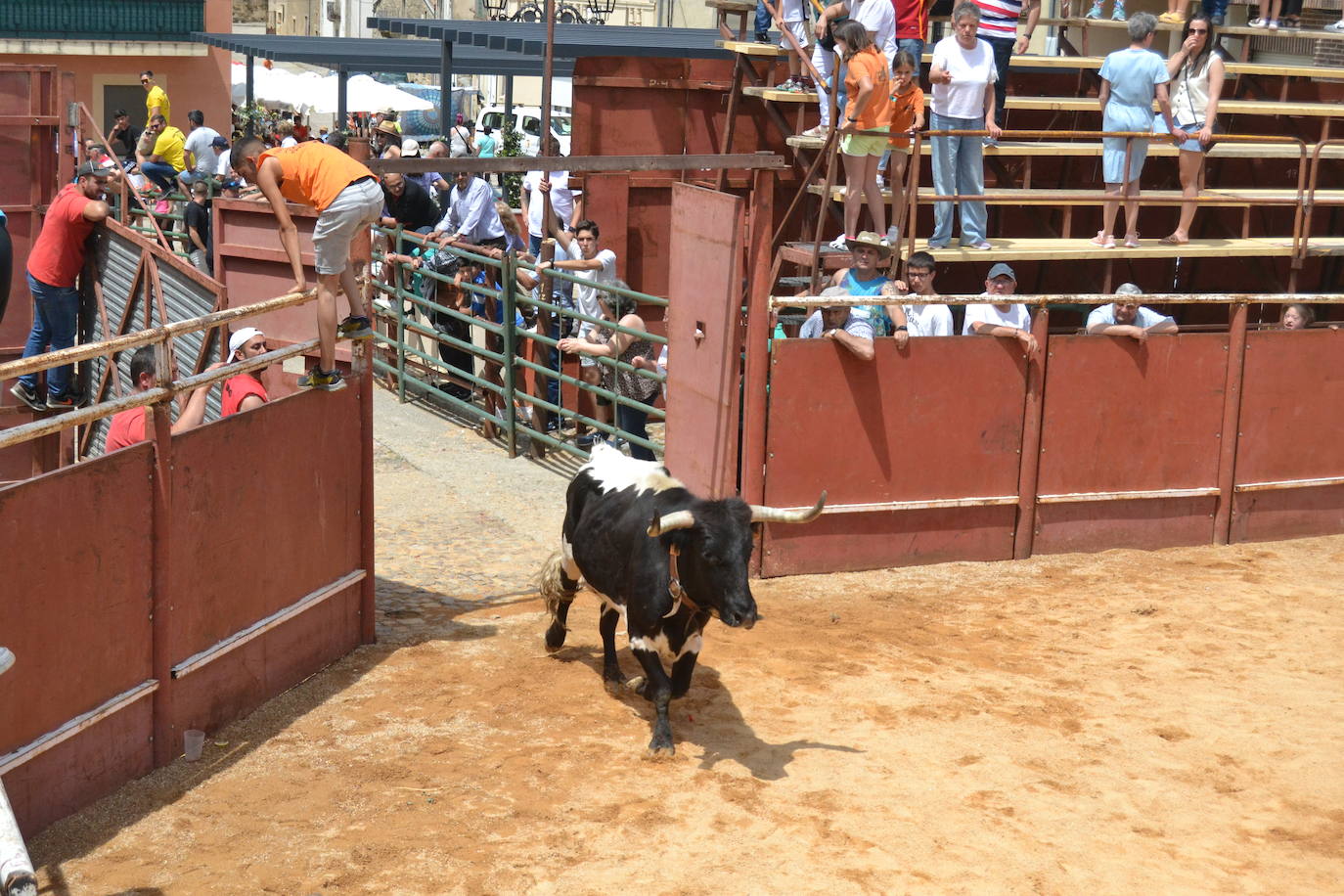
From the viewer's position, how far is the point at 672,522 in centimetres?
700

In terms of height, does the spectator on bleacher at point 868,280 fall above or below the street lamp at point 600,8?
below

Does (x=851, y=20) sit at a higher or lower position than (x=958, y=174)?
higher

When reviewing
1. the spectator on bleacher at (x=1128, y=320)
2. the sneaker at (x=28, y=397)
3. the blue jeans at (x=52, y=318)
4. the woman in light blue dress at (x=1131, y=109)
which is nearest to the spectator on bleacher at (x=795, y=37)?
the woman in light blue dress at (x=1131, y=109)

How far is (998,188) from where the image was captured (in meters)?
14.8

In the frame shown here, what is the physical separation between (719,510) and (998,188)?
861 cm

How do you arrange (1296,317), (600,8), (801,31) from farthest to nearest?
(600,8) → (801,31) → (1296,317)

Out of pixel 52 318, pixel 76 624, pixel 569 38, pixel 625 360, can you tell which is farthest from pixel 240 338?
pixel 569 38

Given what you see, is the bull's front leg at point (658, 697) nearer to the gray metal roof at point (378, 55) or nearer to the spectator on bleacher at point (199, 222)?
the spectator on bleacher at point (199, 222)

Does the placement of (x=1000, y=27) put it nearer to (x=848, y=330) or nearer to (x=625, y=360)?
(x=625, y=360)

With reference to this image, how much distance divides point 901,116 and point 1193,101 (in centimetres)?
345

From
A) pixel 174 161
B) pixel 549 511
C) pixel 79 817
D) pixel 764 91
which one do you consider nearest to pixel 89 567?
pixel 79 817

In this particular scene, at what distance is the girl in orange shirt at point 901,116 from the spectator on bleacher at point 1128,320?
1.88 m

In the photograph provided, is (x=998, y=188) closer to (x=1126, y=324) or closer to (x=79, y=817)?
(x=1126, y=324)

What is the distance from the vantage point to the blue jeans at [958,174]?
12789 mm
